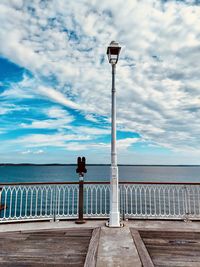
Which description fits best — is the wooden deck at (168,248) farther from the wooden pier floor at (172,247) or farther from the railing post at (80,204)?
the railing post at (80,204)

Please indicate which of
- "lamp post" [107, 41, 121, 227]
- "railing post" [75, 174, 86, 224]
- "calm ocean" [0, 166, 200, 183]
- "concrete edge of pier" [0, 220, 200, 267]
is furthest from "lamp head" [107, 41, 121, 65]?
"calm ocean" [0, 166, 200, 183]

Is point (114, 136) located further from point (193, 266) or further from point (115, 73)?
point (193, 266)

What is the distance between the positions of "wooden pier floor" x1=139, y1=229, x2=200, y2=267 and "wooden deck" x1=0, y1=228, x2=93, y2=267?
3.21 feet

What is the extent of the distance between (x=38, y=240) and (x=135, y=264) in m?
1.76

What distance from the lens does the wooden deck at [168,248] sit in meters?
2.57

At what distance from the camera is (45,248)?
120 inches

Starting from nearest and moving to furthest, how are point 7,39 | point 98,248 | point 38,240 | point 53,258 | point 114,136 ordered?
point 53,258, point 98,248, point 38,240, point 114,136, point 7,39

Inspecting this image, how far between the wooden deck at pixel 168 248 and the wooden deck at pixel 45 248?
0.85 meters

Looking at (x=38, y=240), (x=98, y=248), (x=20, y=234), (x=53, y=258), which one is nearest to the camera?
(x=53, y=258)

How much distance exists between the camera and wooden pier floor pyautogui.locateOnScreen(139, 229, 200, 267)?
2.58 m

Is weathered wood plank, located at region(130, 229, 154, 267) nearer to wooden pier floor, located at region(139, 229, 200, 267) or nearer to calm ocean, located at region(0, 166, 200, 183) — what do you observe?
wooden pier floor, located at region(139, 229, 200, 267)

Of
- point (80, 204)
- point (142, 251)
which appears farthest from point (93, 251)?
point (80, 204)

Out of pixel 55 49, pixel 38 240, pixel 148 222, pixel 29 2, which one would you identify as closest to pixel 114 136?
pixel 148 222

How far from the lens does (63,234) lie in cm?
371
